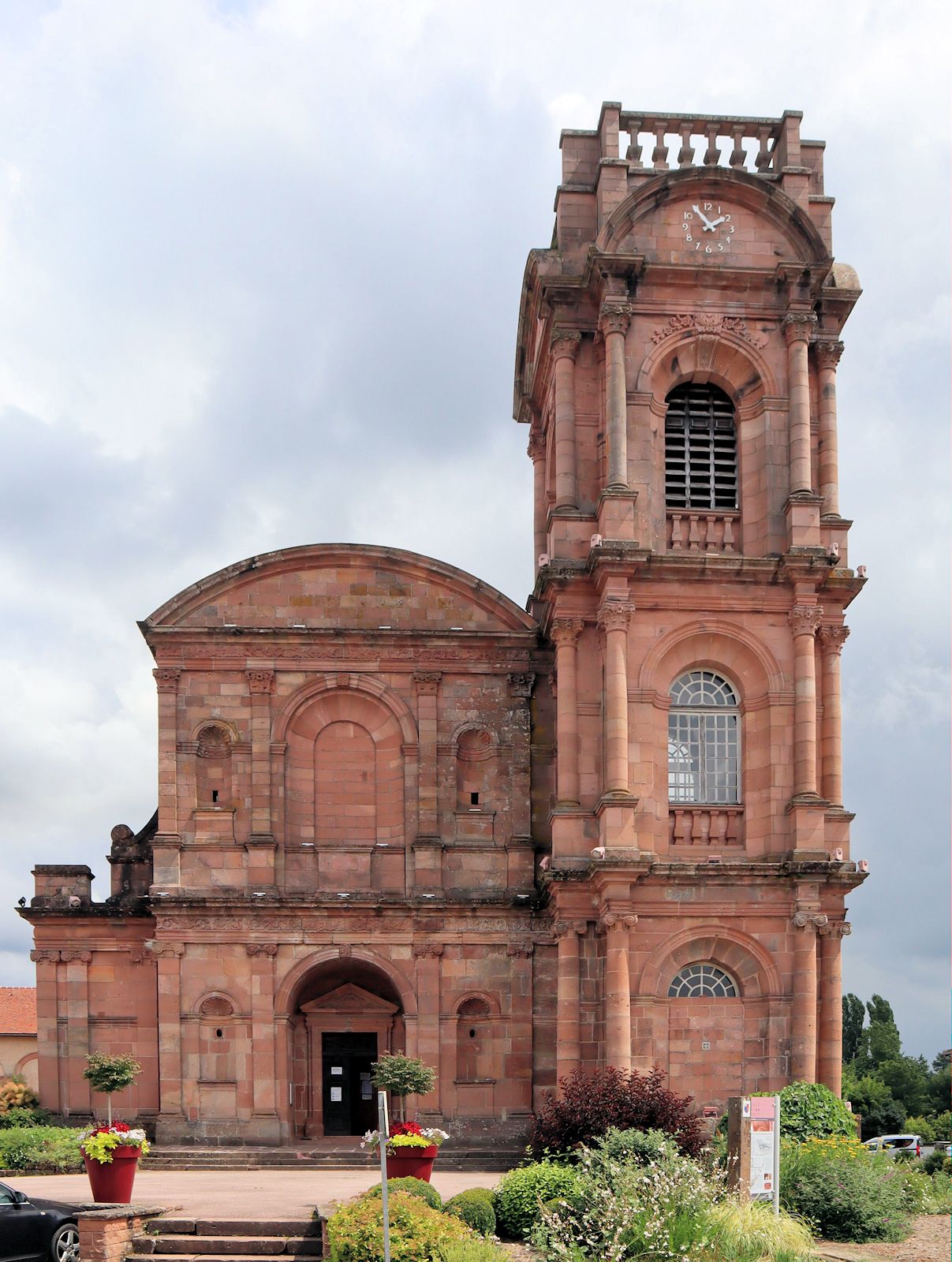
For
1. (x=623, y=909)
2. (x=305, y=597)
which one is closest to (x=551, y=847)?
(x=623, y=909)

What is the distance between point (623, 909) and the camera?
32.2 metres

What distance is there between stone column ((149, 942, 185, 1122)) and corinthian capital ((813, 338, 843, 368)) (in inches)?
700

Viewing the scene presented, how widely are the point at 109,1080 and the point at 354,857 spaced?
6.89 m

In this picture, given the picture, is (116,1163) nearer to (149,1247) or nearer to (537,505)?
(149,1247)

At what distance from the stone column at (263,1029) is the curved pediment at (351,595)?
6848 mm

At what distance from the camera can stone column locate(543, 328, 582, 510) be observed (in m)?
35.2

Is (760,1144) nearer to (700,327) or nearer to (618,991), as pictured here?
(618,991)

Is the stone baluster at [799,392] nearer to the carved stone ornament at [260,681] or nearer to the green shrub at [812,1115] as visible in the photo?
the carved stone ornament at [260,681]

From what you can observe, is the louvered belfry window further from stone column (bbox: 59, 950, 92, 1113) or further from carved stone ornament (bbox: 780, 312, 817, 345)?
stone column (bbox: 59, 950, 92, 1113)

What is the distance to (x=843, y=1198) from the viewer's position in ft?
76.1

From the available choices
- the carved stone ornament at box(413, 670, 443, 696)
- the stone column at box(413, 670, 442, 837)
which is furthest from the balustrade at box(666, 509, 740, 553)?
the stone column at box(413, 670, 442, 837)

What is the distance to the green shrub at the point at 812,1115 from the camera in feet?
98.0

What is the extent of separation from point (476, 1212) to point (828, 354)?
806 inches

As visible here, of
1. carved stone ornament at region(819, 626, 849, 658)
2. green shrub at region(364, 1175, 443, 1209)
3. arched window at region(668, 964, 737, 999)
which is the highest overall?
carved stone ornament at region(819, 626, 849, 658)
